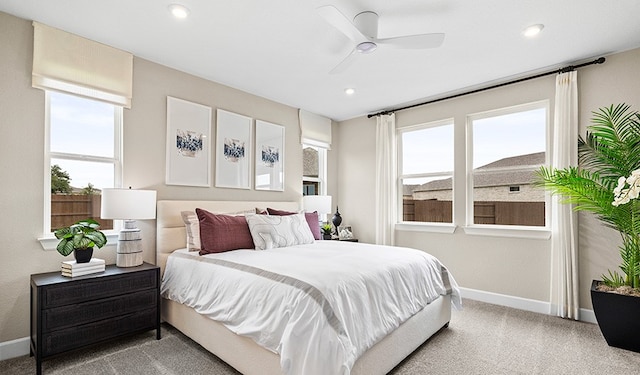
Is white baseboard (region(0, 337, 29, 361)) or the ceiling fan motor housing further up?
the ceiling fan motor housing

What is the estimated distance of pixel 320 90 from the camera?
4.11m

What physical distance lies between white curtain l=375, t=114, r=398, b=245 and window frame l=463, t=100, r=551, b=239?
1.05 m

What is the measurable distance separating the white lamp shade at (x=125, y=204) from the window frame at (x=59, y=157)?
1.44ft

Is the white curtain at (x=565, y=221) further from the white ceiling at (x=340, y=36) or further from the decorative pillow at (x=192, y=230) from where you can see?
the decorative pillow at (x=192, y=230)

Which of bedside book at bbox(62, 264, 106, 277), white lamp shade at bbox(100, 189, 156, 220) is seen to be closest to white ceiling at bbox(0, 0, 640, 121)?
white lamp shade at bbox(100, 189, 156, 220)

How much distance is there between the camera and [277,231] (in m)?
3.14

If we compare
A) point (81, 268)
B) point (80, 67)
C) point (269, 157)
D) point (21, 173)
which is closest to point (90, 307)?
point (81, 268)

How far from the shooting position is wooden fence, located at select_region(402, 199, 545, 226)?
3.69 metres

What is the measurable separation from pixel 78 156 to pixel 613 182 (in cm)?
486

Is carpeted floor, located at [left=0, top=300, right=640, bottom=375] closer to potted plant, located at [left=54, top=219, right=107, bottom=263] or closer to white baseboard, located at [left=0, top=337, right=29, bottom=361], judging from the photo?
white baseboard, located at [left=0, top=337, right=29, bottom=361]

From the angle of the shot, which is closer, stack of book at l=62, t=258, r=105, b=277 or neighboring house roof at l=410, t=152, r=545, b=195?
stack of book at l=62, t=258, r=105, b=277

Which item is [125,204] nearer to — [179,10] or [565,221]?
[179,10]

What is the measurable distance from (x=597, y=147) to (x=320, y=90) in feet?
9.88

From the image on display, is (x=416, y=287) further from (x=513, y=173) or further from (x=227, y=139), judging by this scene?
(x=227, y=139)
